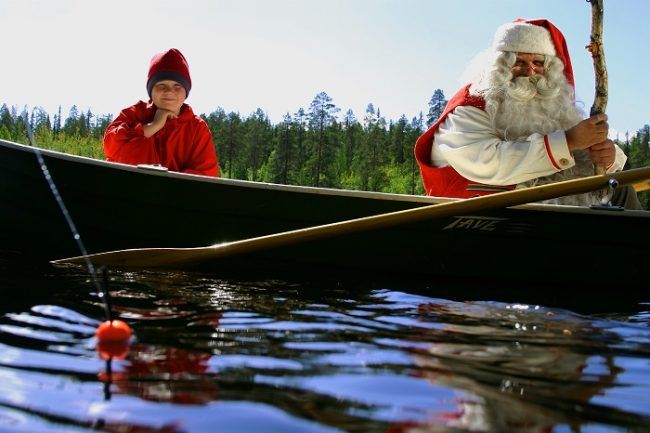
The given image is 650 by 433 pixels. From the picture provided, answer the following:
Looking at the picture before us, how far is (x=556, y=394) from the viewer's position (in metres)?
1.54

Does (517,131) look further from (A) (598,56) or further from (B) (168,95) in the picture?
(B) (168,95)

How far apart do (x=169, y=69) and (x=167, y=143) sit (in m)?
0.61

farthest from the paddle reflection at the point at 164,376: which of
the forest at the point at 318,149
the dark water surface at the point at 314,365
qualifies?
the forest at the point at 318,149

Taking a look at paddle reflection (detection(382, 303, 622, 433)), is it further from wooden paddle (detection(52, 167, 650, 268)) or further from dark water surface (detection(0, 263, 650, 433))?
wooden paddle (detection(52, 167, 650, 268))

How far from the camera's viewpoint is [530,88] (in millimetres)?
4637

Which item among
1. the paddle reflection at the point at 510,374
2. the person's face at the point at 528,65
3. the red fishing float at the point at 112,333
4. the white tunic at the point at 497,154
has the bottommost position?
the paddle reflection at the point at 510,374

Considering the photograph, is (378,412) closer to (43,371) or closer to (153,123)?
(43,371)

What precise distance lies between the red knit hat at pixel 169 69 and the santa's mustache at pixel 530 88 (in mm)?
2591

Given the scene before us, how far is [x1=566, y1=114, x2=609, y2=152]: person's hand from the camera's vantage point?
402 centimetres

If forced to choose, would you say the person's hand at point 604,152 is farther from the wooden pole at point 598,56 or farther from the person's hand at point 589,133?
the wooden pole at point 598,56

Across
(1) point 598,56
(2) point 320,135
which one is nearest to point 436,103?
(2) point 320,135

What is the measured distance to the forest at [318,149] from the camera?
55156mm

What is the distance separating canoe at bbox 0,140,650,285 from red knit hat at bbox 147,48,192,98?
1.28 metres

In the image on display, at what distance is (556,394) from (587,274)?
2476 mm
